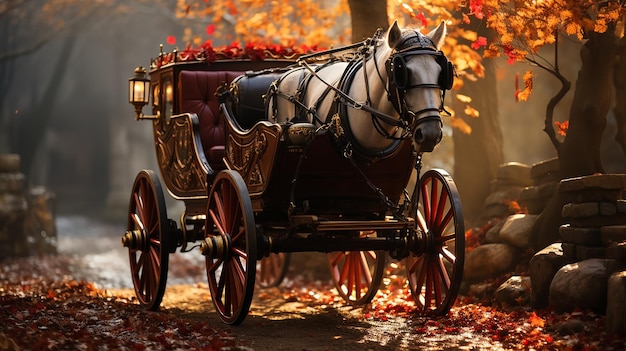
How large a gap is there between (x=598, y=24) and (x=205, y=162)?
13.4 feet

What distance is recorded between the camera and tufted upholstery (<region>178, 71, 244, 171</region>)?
9.57m

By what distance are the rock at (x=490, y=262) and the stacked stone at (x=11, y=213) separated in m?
11.4

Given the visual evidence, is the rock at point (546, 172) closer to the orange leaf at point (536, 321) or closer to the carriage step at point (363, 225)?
the orange leaf at point (536, 321)

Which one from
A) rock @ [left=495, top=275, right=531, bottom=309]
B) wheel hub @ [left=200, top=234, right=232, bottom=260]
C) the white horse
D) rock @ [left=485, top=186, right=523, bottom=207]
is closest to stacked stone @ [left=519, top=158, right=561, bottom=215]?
rock @ [left=485, top=186, right=523, bottom=207]

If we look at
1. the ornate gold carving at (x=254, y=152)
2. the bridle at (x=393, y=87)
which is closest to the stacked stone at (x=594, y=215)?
the bridle at (x=393, y=87)

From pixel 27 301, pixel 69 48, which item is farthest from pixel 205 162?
pixel 69 48

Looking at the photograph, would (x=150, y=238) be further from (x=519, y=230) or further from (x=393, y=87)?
(x=519, y=230)

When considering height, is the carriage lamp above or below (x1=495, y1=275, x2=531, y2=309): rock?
above

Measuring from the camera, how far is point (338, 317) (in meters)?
8.79

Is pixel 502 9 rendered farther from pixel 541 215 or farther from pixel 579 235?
pixel 579 235

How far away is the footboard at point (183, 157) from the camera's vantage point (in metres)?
9.01

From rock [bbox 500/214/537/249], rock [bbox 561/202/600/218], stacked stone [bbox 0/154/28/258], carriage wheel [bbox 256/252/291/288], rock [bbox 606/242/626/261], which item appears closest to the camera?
rock [bbox 606/242/626/261]

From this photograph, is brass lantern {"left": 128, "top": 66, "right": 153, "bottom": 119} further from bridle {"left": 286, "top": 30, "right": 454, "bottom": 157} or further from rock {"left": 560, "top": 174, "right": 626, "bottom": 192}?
rock {"left": 560, "top": 174, "right": 626, "bottom": 192}

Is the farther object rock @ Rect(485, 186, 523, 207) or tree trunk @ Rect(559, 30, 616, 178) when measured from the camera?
rock @ Rect(485, 186, 523, 207)
